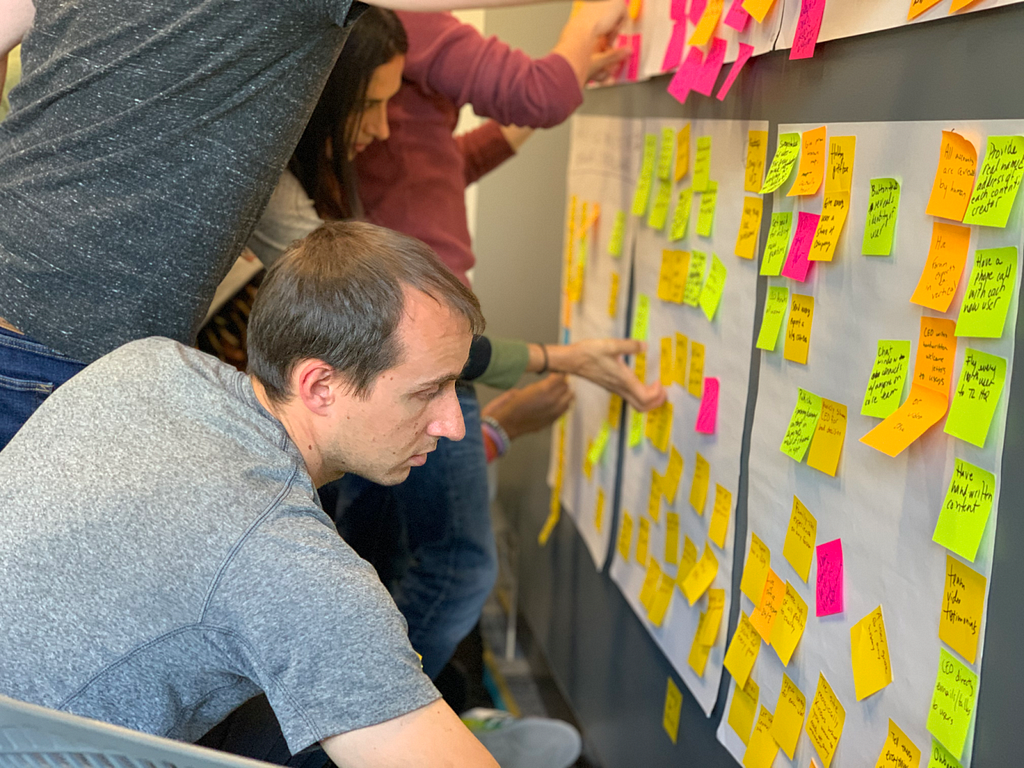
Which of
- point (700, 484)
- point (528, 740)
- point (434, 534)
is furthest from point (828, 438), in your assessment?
point (528, 740)

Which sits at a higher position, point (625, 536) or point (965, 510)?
point (965, 510)

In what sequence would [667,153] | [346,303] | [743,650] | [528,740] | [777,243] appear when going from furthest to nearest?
[528,740]
[667,153]
[743,650]
[777,243]
[346,303]

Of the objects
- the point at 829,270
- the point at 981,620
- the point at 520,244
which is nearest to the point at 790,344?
the point at 829,270

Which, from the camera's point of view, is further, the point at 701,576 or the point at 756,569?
the point at 701,576

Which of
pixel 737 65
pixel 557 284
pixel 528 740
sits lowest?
pixel 528 740

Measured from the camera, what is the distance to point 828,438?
1.07 metres

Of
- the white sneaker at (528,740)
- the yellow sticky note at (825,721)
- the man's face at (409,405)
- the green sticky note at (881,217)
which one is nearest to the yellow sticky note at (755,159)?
the green sticky note at (881,217)

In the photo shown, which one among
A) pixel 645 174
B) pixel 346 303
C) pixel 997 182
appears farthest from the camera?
pixel 645 174

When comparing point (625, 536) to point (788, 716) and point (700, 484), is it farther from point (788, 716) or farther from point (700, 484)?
point (788, 716)

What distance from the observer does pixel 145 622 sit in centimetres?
82

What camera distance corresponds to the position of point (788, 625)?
3.85 ft

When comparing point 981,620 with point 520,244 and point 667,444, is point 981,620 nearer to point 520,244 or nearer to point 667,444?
point 667,444

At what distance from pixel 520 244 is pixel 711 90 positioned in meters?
1.44

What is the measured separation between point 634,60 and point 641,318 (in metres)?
0.44
